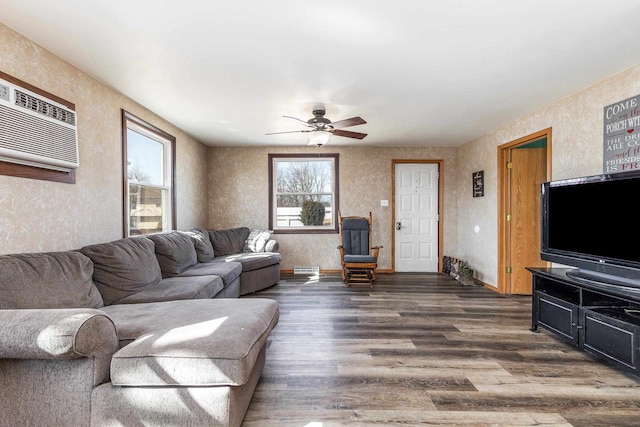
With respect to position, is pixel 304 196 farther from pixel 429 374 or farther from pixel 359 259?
pixel 429 374

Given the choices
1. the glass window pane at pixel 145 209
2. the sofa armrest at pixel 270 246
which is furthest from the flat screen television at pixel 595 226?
the glass window pane at pixel 145 209

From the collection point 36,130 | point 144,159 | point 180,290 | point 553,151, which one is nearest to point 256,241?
point 144,159

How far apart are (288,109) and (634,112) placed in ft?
10.4

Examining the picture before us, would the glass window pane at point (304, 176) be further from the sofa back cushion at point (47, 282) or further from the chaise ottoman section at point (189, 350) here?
the chaise ottoman section at point (189, 350)

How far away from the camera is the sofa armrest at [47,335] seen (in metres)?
1.39

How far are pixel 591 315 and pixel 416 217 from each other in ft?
11.8

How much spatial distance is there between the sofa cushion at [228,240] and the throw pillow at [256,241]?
0.10m

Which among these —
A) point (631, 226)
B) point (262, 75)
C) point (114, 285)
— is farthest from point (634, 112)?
point (114, 285)

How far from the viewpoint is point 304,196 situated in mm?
5949

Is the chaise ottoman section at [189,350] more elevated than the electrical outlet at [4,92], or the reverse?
the electrical outlet at [4,92]

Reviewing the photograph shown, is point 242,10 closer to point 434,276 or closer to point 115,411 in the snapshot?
point 115,411

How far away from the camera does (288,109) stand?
12.3 feet

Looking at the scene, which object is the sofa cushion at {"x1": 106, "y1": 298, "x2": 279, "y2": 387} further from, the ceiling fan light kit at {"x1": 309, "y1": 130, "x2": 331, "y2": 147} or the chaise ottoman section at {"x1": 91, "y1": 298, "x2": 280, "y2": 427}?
the ceiling fan light kit at {"x1": 309, "y1": 130, "x2": 331, "y2": 147}

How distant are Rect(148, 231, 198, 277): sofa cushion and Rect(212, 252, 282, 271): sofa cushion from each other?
26.1 inches
